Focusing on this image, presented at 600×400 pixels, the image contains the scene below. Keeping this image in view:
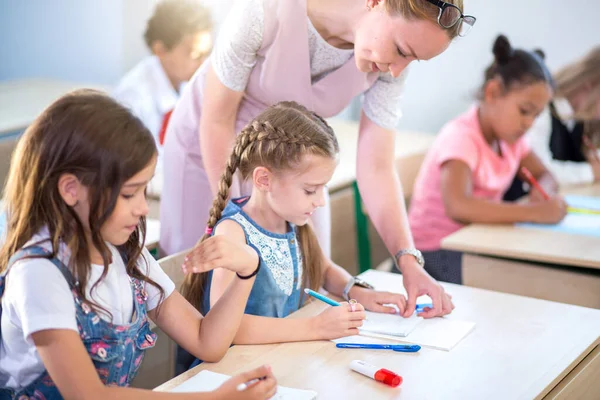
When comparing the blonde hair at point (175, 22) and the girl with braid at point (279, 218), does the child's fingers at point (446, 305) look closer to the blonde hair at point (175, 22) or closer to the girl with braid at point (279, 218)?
the girl with braid at point (279, 218)

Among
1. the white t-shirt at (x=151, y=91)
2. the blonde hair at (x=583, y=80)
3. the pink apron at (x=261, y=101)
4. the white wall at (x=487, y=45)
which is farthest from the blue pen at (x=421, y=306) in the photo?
the white t-shirt at (x=151, y=91)

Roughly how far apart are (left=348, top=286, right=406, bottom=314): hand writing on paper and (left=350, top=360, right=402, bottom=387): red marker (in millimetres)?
306

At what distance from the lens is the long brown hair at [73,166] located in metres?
1.12

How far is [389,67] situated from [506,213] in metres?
1.09

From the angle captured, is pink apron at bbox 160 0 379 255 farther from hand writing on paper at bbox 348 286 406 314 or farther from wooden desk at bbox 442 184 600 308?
wooden desk at bbox 442 184 600 308

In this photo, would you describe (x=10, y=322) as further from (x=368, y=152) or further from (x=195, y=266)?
(x=368, y=152)

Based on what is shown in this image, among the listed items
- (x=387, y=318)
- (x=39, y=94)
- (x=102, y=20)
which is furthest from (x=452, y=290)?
(x=102, y=20)

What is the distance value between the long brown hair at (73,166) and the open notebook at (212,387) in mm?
211

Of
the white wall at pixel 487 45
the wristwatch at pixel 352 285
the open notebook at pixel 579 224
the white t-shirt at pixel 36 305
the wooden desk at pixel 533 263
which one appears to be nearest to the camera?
the white t-shirt at pixel 36 305

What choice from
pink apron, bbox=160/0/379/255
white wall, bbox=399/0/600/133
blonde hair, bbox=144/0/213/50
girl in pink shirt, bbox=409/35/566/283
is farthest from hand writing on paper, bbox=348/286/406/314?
blonde hair, bbox=144/0/213/50

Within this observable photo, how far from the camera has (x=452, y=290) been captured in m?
1.78

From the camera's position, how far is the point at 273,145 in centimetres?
160

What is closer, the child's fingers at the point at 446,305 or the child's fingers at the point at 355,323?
the child's fingers at the point at 355,323

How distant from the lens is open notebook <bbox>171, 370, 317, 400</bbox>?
48.3 inches
